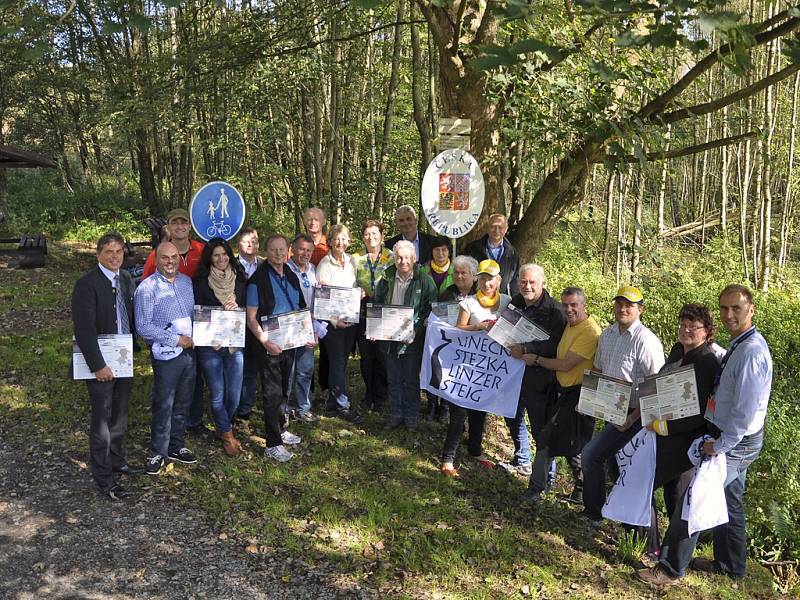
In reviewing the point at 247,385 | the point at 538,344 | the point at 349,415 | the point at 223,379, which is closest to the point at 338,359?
the point at 349,415

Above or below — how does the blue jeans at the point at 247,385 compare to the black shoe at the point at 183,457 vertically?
above

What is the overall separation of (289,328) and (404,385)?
146cm

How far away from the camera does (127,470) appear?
18.8 ft

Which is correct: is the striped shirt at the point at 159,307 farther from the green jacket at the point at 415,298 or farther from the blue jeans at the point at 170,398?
the green jacket at the point at 415,298

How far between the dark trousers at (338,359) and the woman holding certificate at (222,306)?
112 centimetres

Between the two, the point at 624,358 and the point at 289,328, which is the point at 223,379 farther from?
the point at 624,358

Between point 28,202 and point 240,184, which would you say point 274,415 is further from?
point 28,202

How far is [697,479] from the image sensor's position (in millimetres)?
4438

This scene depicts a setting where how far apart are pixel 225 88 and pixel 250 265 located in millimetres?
5596

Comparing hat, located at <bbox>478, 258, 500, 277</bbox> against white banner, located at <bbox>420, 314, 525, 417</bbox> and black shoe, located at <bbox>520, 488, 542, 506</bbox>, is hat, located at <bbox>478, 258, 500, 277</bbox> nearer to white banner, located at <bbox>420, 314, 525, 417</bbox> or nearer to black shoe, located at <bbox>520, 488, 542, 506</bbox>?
white banner, located at <bbox>420, 314, 525, 417</bbox>

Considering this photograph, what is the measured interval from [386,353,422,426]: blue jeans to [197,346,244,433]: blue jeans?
156 centimetres

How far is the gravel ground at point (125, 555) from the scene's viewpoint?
4410 millimetres

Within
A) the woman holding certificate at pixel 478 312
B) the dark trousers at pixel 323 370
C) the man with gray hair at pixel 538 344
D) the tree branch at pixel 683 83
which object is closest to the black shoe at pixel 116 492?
the dark trousers at pixel 323 370

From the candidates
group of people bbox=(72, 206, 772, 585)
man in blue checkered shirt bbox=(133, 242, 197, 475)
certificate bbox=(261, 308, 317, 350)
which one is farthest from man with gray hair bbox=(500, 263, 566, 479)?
man in blue checkered shirt bbox=(133, 242, 197, 475)
